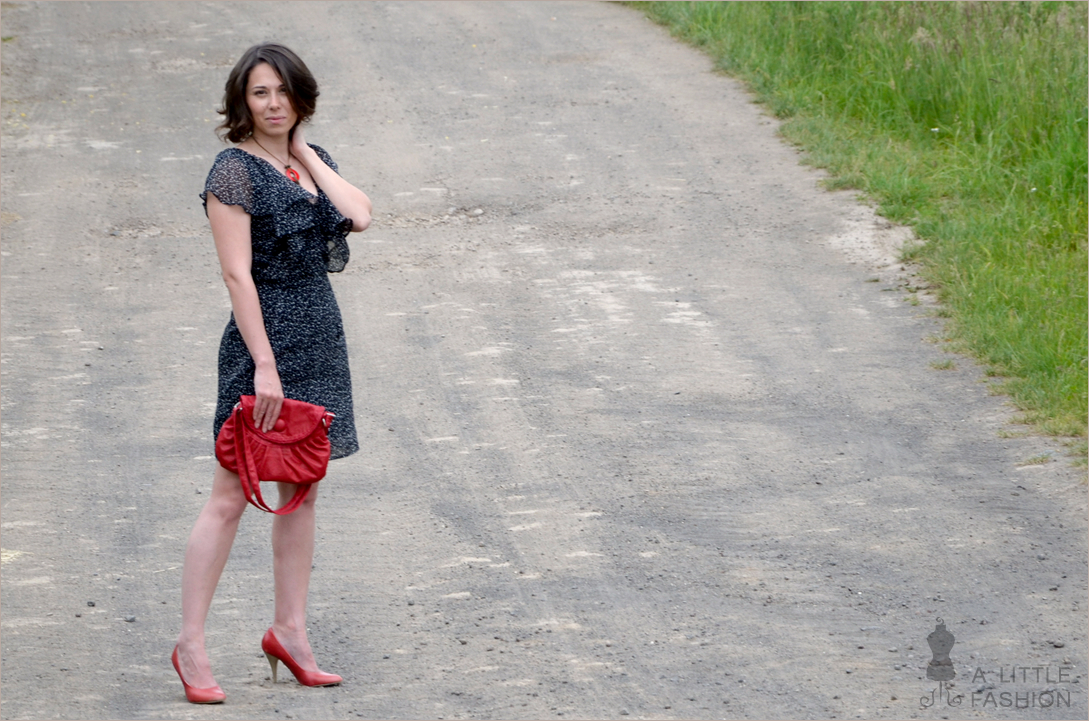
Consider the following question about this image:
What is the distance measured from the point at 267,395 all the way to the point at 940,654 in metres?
2.17

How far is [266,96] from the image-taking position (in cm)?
356

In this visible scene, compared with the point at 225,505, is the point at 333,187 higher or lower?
higher

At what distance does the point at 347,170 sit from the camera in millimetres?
9859

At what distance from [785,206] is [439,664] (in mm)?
5713

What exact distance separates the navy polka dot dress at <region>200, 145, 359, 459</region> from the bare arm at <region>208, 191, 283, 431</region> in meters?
0.04

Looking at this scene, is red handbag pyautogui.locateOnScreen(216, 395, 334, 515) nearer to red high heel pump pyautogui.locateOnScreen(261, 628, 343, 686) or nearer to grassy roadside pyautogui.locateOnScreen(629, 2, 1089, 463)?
red high heel pump pyautogui.locateOnScreen(261, 628, 343, 686)

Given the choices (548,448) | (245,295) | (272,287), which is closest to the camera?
(245,295)

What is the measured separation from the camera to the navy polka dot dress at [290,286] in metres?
3.52

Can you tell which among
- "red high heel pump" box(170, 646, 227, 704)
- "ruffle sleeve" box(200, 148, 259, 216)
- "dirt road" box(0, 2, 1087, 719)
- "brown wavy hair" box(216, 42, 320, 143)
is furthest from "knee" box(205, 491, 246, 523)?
"brown wavy hair" box(216, 42, 320, 143)

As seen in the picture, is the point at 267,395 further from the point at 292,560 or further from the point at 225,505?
the point at 292,560

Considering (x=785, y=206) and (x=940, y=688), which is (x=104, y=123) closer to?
(x=785, y=206)

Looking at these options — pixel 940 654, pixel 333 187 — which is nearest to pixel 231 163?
pixel 333 187

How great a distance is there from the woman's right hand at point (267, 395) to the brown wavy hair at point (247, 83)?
25.9 inches

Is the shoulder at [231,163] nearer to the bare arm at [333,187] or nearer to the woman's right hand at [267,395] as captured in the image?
the bare arm at [333,187]
